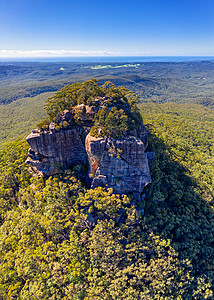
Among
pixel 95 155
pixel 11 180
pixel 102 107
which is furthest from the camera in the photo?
pixel 11 180

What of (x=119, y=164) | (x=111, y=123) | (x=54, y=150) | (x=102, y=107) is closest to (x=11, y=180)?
(x=54, y=150)

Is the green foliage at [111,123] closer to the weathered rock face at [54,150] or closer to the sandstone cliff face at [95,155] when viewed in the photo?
the sandstone cliff face at [95,155]

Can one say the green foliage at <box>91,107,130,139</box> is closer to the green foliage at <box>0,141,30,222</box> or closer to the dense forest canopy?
the dense forest canopy

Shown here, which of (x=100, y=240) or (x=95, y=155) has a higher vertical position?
(x=95, y=155)

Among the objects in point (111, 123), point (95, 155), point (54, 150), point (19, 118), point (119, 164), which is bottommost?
point (19, 118)

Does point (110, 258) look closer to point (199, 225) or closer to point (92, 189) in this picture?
point (92, 189)

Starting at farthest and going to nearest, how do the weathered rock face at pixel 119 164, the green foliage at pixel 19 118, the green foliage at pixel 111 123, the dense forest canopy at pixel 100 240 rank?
the green foliage at pixel 19 118 → the green foliage at pixel 111 123 → the weathered rock face at pixel 119 164 → the dense forest canopy at pixel 100 240

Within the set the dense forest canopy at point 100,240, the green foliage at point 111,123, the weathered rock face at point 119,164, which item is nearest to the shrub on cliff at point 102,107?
the green foliage at point 111,123

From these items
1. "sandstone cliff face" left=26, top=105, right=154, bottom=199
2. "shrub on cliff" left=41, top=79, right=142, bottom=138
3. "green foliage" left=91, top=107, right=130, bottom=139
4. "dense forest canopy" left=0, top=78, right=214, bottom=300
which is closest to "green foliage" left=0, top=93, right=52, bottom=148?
"shrub on cliff" left=41, top=79, right=142, bottom=138

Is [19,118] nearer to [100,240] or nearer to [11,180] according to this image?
[11,180]
